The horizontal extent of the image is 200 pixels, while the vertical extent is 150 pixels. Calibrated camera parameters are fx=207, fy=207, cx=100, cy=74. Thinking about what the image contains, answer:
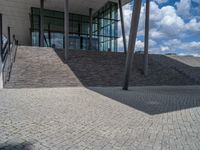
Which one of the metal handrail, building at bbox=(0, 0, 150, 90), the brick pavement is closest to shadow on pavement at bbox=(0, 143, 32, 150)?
the brick pavement

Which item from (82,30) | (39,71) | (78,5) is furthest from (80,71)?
(82,30)

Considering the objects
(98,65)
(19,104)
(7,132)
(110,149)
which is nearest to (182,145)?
(110,149)

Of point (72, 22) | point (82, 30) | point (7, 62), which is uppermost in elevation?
point (72, 22)

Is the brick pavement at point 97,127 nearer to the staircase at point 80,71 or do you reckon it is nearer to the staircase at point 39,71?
the staircase at point 39,71

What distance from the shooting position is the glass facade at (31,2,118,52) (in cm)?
2887

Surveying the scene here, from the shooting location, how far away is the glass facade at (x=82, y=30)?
28.9 metres

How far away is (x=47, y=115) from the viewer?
571cm

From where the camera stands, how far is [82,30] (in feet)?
102

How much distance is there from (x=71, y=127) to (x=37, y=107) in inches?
94.1

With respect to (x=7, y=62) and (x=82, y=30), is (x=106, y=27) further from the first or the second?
(x=7, y=62)

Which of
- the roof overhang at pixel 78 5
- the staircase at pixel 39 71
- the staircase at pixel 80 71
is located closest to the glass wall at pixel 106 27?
the roof overhang at pixel 78 5

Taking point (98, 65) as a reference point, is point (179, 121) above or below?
below

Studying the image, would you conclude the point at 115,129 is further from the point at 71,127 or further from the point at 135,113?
the point at 135,113

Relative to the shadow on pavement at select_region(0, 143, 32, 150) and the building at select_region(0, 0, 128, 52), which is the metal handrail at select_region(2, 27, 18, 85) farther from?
the building at select_region(0, 0, 128, 52)
